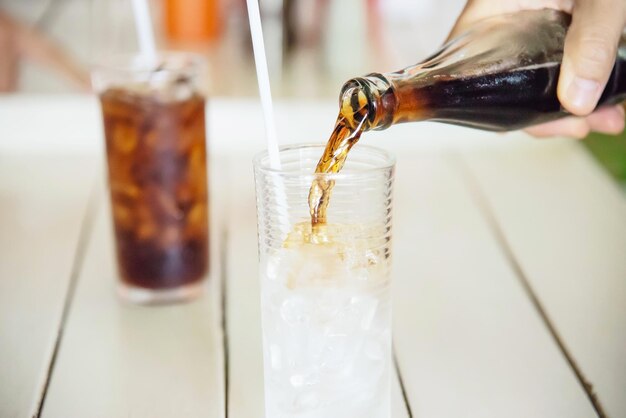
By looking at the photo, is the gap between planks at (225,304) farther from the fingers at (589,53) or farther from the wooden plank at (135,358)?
the fingers at (589,53)

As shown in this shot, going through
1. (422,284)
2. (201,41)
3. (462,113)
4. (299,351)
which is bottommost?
(201,41)

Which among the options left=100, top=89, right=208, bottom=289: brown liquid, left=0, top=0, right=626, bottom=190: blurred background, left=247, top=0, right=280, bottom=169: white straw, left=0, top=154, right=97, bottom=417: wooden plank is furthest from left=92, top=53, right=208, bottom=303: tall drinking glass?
left=0, top=0, right=626, bottom=190: blurred background

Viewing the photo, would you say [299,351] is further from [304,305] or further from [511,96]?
[511,96]

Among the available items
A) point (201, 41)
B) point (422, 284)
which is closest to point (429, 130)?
point (422, 284)

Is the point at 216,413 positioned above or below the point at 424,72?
below

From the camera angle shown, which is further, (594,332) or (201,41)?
(201,41)

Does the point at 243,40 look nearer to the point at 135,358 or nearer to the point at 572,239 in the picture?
the point at 572,239
